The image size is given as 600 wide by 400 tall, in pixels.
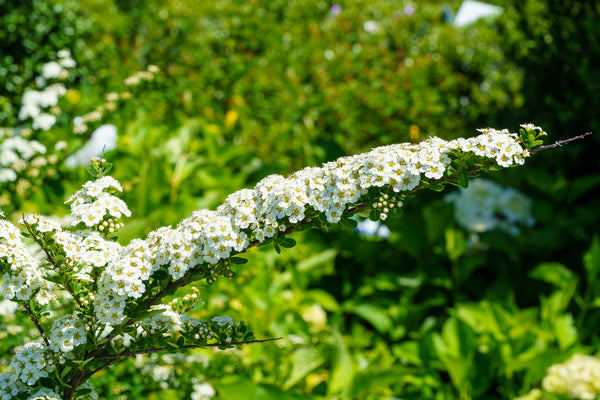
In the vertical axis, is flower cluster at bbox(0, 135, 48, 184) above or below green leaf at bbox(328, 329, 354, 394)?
above

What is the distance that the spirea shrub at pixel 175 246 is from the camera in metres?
1.19

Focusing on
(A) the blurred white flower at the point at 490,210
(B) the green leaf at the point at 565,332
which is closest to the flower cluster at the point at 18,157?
(A) the blurred white flower at the point at 490,210

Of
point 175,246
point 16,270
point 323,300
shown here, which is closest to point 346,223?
point 175,246

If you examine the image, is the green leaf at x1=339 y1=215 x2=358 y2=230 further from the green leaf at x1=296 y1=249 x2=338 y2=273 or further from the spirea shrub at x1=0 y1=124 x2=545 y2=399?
the green leaf at x1=296 y1=249 x2=338 y2=273

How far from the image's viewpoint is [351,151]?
4547 millimetres

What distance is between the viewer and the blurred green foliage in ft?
8.87

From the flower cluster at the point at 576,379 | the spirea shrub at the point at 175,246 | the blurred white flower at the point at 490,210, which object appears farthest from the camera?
the blurred white flower at the point at 490,210

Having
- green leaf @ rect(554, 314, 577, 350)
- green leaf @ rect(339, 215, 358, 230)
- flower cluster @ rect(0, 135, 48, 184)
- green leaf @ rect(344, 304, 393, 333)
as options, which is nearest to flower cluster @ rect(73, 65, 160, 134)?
flower cluster @ rect(0, 135, 48, 184)

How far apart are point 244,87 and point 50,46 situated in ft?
4.83

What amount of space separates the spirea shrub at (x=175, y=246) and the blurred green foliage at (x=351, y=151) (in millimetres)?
484

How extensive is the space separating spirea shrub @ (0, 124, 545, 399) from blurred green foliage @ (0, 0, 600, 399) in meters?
0.48

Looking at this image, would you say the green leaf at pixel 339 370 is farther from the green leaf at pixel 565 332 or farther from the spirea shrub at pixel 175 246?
the spirea shrub at pixel 175 246

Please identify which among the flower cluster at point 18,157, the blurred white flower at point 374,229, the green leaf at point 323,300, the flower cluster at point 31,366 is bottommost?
the flower cluster at point 31,366

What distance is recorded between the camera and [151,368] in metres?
2.04
